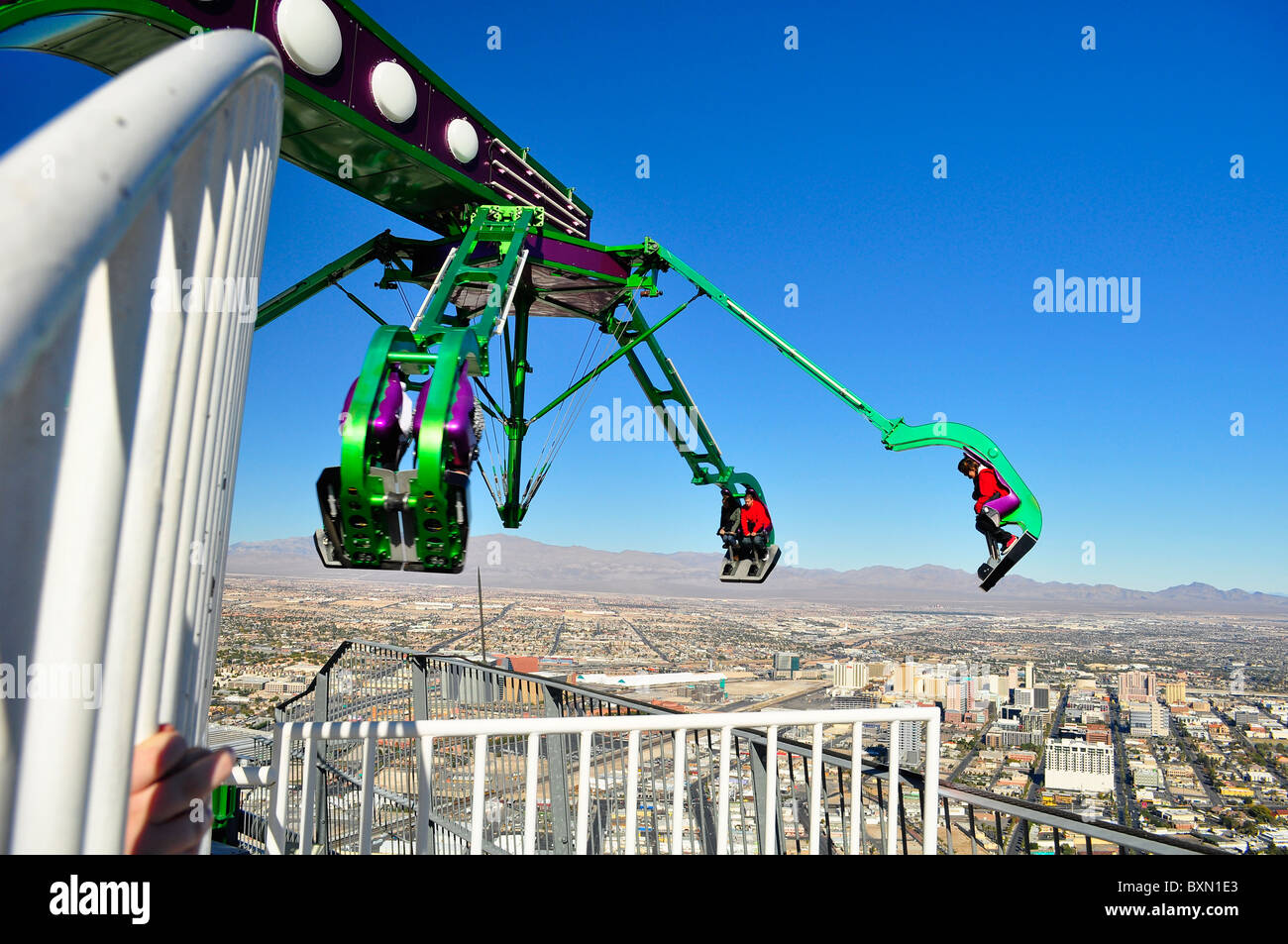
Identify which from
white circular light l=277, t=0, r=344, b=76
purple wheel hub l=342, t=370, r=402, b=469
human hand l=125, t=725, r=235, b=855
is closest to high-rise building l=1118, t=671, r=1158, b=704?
purple wheel hub l=342, t=370, r=402, b=469

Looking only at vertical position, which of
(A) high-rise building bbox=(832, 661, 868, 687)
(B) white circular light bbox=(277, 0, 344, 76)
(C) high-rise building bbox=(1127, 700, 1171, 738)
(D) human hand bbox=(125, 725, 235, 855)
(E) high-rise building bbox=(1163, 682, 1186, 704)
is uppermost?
(B) white circular light bbox=(277, 0, 344, 76)

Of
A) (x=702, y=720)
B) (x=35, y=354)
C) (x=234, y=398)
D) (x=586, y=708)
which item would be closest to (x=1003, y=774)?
(x=586, y=708)

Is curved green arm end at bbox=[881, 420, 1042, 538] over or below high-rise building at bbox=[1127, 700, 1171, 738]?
over

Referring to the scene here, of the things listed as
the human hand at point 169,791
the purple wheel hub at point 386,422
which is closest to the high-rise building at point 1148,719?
the purple wheel hub at point 386,422

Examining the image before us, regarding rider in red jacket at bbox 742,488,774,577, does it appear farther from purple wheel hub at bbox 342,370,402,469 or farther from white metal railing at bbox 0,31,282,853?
white metal railing at bbox 0,31,282,853

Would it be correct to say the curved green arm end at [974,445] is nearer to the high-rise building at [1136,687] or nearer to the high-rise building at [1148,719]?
the high-rise building at [1148,719]
